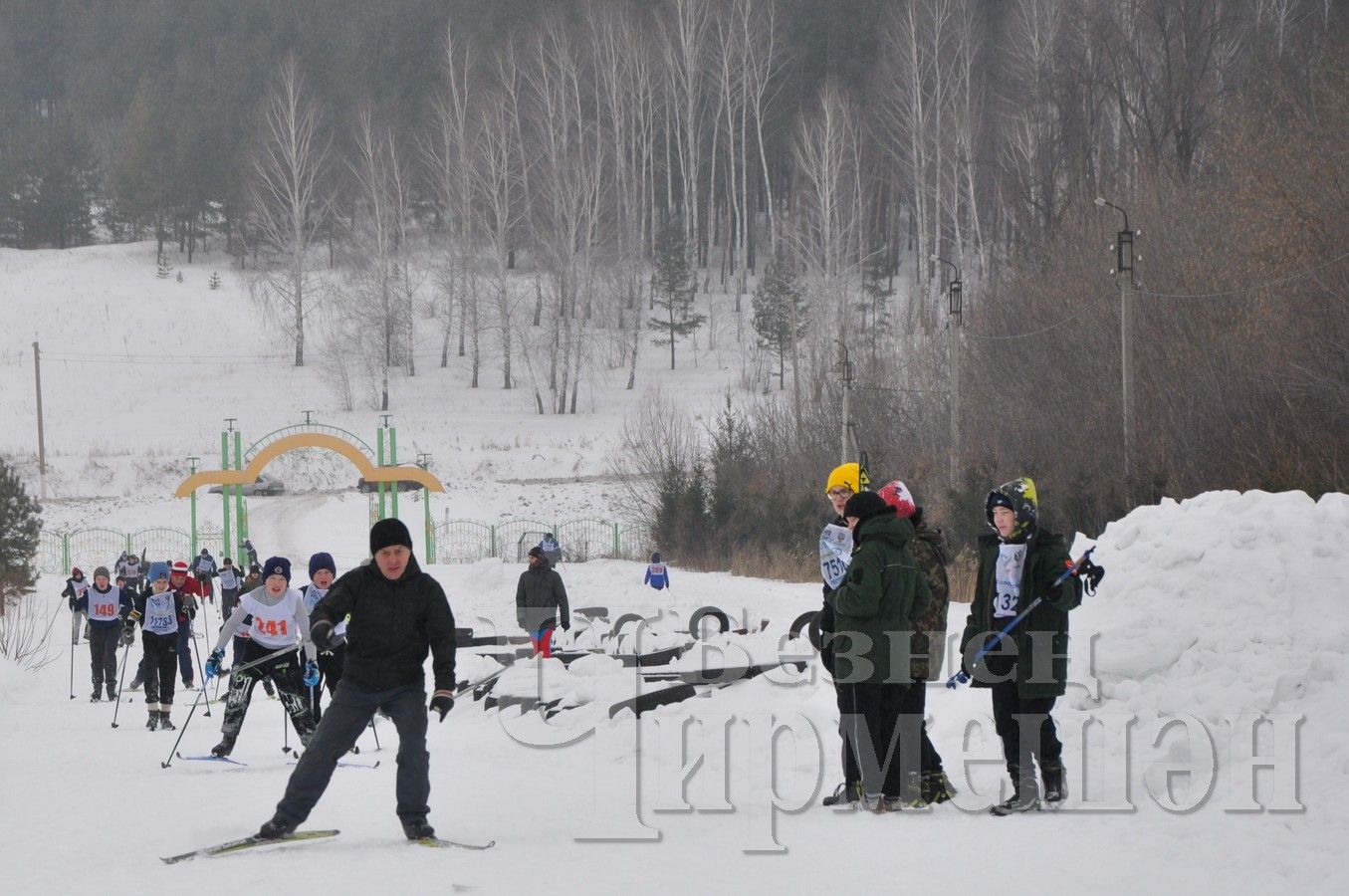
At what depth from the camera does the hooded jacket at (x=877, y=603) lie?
22.9 feet

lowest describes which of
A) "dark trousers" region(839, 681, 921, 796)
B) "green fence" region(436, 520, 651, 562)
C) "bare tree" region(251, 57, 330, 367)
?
"green fence" region(436, 520, 651, 562)

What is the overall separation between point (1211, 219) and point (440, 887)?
82.7 feet

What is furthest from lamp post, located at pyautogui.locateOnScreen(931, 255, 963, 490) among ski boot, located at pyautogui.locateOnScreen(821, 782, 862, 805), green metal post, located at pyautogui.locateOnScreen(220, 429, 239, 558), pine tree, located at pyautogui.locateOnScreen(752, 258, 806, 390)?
pine tree, located at pyautogui.locateOnScreen(752, 258, 806, 390)

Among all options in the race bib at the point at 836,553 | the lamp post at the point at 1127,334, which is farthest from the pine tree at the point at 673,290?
the race bib at the point at 836,553

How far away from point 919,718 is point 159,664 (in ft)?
29.2

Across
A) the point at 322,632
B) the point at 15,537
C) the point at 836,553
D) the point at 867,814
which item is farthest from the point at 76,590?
the point at 867,814

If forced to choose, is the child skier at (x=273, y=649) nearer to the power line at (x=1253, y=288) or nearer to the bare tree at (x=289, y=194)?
the power line at (x=1253, y=288)

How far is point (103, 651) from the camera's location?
16.0 meters

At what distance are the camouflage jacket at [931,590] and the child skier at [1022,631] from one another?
0.22 m

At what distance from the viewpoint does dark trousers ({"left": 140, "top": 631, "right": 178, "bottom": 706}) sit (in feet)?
44.1

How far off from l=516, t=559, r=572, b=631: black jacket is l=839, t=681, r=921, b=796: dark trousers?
1045 centimetres

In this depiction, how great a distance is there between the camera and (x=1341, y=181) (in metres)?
20.3

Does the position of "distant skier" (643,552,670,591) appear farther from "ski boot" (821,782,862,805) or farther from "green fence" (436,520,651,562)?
"ski boot" (821,782,862,805)

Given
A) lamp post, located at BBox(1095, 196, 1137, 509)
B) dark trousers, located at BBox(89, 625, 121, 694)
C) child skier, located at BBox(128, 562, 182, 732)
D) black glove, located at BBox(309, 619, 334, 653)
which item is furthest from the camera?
lamp post, located at BBox(1095, 196, 1137, 509)
